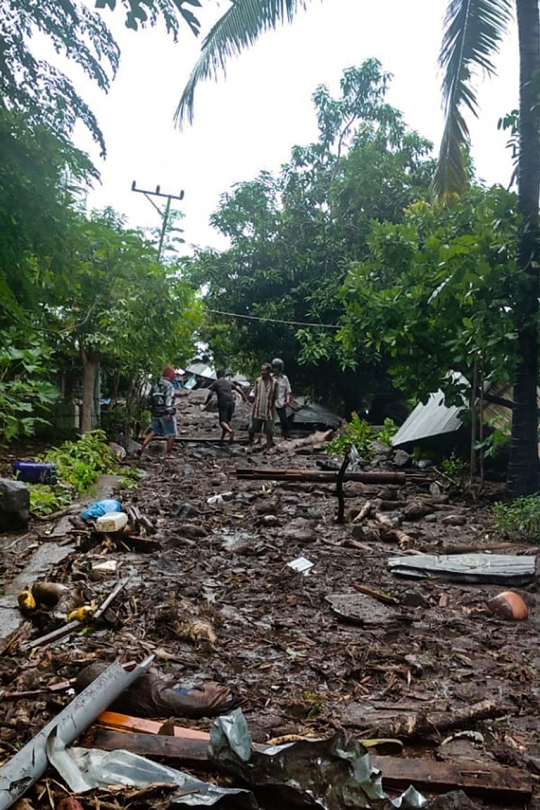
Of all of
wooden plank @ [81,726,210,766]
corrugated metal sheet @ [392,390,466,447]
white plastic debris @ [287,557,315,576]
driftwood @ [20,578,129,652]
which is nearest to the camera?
wooden plank @ [81,726,210,766]

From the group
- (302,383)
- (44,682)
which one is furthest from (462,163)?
(302,383)

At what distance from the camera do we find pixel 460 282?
748 centimetres

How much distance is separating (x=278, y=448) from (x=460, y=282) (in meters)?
7.11

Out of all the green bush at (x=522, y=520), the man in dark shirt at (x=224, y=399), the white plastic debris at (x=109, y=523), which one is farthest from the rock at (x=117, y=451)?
the green bush at (x=522, y=520)

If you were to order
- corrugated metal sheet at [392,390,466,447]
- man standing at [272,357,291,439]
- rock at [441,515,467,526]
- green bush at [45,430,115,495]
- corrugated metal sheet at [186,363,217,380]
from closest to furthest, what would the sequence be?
rock at [441,515,467,526], green bush at [45,430,115,495], corrugated metal sheet at [392,390,466,447], man standing at [272,357,291,439], corrugated metal sheet at [186,363,217,380]

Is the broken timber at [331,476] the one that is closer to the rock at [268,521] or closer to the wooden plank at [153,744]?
the rock at [268,521]

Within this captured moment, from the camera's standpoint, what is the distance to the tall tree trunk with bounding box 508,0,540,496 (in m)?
7.14

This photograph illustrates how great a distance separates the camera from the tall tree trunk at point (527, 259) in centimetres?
714

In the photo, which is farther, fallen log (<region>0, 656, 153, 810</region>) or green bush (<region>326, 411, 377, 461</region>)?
green bush (<region>326, 411, 377, 461</region>)

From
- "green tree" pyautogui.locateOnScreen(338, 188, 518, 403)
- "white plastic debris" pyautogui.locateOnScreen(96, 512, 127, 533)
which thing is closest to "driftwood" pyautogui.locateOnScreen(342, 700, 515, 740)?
"white plastic debris" pyautogui.locateOnScreen(96, 512, 127, 533)

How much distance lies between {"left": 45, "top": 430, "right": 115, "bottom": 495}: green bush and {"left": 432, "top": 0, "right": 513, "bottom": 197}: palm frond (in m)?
6.24

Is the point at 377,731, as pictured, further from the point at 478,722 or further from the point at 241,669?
the point at 241,669

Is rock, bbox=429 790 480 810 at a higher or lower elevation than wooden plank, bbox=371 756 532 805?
higher

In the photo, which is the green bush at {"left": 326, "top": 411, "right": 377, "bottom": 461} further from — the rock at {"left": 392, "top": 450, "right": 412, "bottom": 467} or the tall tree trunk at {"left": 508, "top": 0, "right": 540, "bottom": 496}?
the tall tree trunk at {"left": 508, "top": 0, "right": 540, "bottom": 496}
